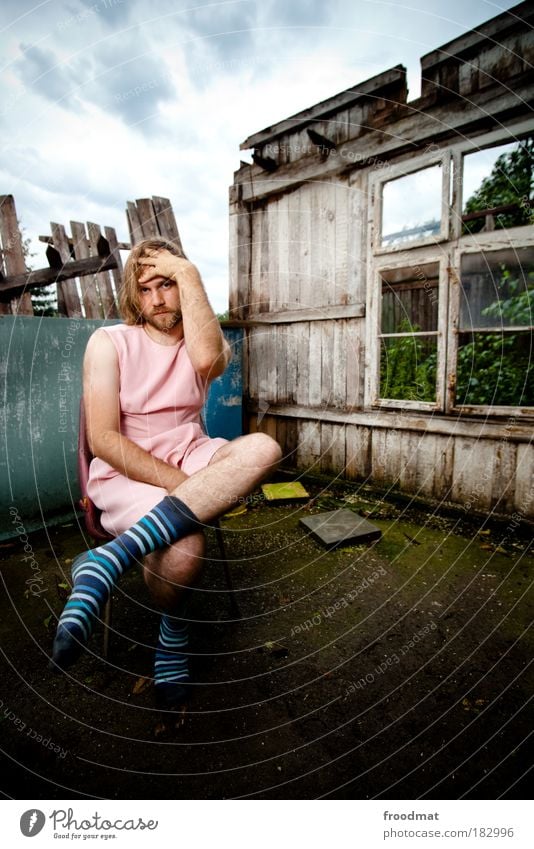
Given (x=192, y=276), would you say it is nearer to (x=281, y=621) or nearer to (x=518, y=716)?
(x=281, y=621)

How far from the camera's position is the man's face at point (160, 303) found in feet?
5.70

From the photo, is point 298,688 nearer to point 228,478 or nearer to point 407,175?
point 228,478

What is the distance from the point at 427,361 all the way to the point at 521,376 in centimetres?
208

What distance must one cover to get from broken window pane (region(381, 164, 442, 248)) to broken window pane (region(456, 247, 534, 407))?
1.82ft

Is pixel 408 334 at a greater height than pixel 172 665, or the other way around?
pixel 408 334

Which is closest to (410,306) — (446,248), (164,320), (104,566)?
(446,248)

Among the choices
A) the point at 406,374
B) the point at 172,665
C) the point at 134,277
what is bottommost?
the point at 172,665

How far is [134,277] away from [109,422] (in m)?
0.68

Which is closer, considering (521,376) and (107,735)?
(107,735)

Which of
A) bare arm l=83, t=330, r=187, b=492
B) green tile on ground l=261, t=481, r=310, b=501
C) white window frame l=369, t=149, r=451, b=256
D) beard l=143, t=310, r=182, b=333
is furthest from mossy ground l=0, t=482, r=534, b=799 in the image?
white window frame l=369, t=149, r=451, b=256

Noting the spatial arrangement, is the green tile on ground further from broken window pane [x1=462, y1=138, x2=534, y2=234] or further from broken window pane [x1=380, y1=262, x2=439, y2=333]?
broken window pane [x1=380, y1=262, x2=439, y2=333]

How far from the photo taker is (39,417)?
320 centimetres
